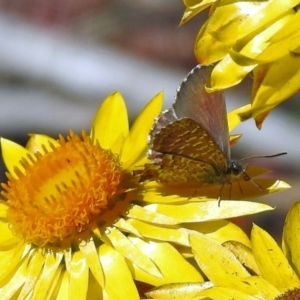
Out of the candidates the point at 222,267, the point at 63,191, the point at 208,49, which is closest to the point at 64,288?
the point at 63,191

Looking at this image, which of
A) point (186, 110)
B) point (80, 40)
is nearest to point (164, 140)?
point (186, 110)

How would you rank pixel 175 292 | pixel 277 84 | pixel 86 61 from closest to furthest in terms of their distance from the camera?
pixel 277 84
pixel 175 292
pixel 86 61

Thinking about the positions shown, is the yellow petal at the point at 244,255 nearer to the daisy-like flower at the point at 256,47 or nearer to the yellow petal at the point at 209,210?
the yellow petal at the point at 209,210

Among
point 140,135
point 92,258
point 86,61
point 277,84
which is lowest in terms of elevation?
point 86,61

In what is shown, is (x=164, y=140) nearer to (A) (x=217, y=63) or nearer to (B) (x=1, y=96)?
(A) (x=217, y=63)

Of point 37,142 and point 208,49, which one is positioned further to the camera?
point 37,142

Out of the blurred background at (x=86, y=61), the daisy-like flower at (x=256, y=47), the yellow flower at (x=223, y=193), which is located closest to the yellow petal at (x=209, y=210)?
the yellow flower at (x=223, y=193)

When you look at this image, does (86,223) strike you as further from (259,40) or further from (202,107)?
(259,40)
